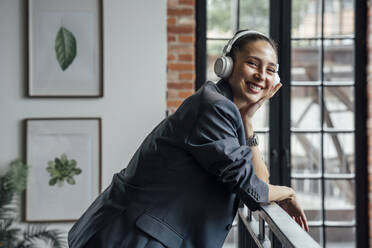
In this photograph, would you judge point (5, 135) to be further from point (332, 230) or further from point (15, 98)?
point (332, 230)

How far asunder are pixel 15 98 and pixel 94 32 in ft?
2.07

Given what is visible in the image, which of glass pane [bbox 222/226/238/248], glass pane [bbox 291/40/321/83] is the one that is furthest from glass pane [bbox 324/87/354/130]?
glass pane [bbox 222/226/238/248]

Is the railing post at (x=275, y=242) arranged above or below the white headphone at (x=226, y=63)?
below

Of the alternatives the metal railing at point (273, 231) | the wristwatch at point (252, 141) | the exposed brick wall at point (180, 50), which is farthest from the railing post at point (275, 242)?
the exposed brick wall at point (180, 50)

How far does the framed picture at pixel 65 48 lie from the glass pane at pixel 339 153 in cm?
177

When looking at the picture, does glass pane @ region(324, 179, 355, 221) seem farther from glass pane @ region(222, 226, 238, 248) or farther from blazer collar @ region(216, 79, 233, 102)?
blazer collar @ region(216, 79, 233, 102)

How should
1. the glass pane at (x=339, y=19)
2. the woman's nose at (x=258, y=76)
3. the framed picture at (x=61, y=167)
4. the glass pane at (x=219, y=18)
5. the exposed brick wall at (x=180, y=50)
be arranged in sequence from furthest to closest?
the glass pane at (x=339, y=19), the glass pane at (x=219, y=18), the exposed brick wall at (x=180, y=50), the framed picture at (x=61, y=167), the woman's nose at (x=258, y=76)

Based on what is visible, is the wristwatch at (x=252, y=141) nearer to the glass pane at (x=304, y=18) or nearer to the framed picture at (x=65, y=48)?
the framed picture at (x=65, y=48)

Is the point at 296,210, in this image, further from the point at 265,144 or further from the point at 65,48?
the point at 265,144

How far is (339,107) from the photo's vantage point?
362 centimetres

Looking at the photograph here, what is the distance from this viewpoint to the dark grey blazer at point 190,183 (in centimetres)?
128

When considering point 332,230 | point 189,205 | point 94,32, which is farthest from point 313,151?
point 189,205

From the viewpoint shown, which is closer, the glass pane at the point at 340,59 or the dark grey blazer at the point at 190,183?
the dark grey blazer at the point at 190,183

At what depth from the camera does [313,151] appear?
3664mm
